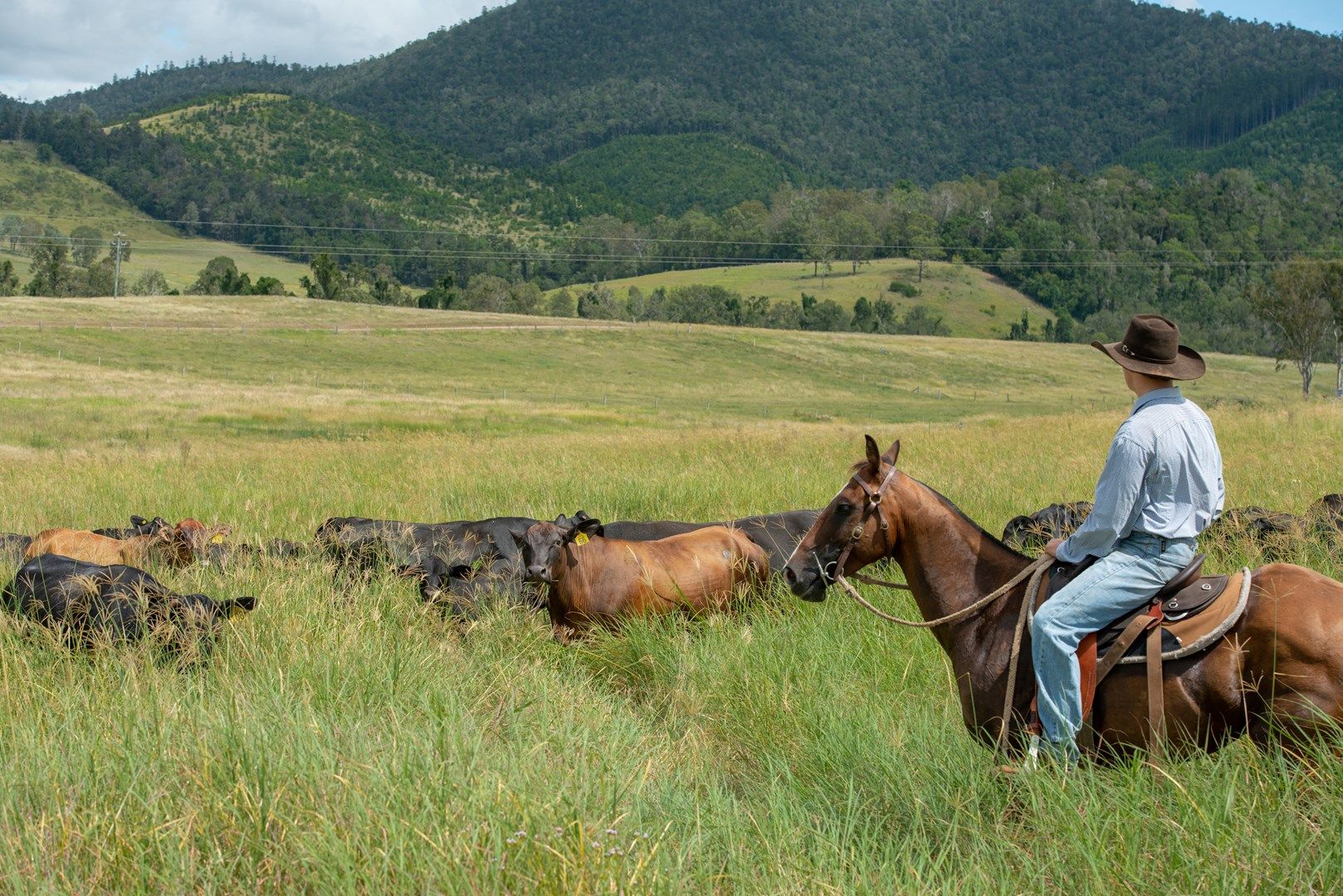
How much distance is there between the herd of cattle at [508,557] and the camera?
8.00m

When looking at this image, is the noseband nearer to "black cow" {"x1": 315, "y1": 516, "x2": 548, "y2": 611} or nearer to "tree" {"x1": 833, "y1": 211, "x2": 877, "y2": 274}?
"black cow" {"x1": 315, "y1": 516, "x2": 548, "y2": 611}

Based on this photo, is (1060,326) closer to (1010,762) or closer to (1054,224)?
(1054,224)

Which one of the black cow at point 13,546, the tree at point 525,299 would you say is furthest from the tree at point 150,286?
the black cow at point 13,546

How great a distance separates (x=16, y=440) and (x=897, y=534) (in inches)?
1105

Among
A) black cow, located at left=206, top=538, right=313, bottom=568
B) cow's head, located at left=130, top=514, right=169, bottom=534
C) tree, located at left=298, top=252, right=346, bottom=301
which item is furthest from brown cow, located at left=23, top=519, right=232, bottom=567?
tree, located at left=298, top=252, right=346, bottom=301

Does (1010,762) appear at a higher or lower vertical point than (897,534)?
lower

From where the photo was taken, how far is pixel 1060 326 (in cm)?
11869

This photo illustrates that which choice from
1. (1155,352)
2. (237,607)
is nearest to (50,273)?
(237,607)

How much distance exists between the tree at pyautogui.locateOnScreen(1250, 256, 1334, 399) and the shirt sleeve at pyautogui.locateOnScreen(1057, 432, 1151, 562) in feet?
170

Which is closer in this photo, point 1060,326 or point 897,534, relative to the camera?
point 897,534

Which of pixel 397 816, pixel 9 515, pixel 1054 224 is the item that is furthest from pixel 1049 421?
pixel 1054 224

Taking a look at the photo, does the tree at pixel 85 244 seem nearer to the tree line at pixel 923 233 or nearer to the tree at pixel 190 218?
the tree at pixel 190 218

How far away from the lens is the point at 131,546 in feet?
35.1

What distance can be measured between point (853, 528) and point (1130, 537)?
1.24 metres
